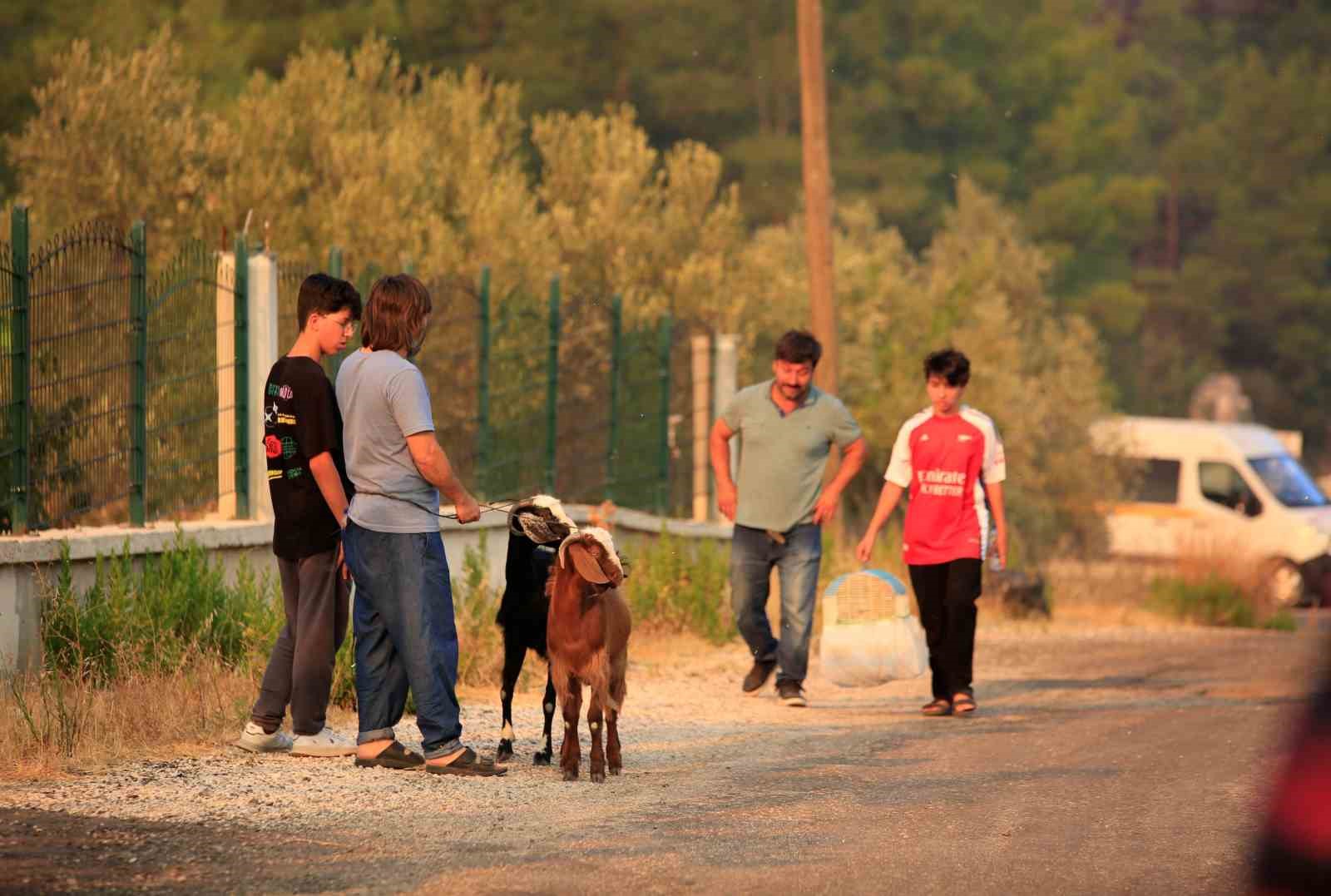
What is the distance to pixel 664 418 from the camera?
62.8 ft

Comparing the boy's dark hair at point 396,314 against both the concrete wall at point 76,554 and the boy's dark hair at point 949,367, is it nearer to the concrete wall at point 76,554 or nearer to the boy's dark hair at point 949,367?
the concrete wall at point 76,554

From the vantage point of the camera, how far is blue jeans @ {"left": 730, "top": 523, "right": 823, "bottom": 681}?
11906 mm

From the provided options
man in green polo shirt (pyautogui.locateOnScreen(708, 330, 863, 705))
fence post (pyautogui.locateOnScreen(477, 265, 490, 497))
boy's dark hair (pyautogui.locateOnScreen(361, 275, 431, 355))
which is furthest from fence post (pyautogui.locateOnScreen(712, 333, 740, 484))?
boy's dark hair (pyautogui.locateOnScreen(361, 275, 431, 355))

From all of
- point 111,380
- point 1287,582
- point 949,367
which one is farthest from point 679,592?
point 1287,582

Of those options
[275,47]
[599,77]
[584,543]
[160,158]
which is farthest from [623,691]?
[599,77]

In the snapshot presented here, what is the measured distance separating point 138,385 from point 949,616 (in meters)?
5.02

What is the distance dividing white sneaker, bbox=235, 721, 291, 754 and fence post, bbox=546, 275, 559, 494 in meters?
7.69

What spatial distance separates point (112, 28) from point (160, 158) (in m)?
13.8

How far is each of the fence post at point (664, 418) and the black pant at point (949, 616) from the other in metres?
A: 7.58

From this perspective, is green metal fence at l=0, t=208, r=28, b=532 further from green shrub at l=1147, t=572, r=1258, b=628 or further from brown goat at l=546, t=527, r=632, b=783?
green shrub at l=1147, t=572, r=1258, b=628

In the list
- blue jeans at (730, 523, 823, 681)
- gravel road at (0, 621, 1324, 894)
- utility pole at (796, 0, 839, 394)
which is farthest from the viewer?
utility pole at (796, 0, 839, 394)

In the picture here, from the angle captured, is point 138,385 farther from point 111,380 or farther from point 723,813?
point 723,813

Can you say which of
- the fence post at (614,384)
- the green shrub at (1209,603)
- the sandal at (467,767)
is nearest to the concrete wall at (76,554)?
the sandal at (467,767)

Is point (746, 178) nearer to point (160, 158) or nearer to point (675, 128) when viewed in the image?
point (675, 128)
